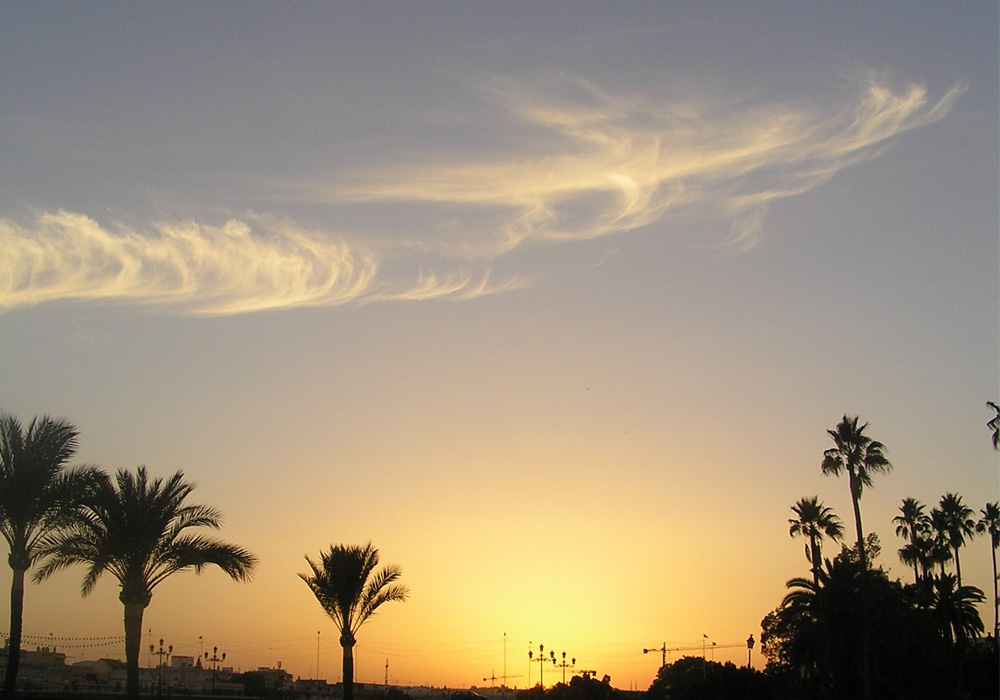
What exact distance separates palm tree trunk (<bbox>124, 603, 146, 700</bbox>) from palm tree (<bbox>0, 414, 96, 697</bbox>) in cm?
298

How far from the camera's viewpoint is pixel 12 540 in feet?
87.3

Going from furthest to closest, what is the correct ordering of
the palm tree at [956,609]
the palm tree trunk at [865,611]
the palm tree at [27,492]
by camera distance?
the palm tree at [956,609] → the palm tree trunk at [865,611] → the palm tree at [27,492]

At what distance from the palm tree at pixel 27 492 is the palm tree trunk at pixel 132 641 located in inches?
117

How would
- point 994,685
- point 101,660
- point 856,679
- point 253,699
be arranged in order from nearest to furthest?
point 856,679
point 253,699
point 994,685
point 101,660

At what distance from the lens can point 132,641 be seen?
1101 inches

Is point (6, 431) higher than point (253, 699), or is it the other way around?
point (6, 431)

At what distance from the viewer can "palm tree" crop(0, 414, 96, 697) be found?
26266mm

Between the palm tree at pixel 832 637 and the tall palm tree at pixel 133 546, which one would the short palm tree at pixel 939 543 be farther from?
the tall palm tree at pixel 133 546

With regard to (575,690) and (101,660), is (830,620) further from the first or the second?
(101,660)

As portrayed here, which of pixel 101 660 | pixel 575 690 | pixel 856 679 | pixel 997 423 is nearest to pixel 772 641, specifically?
pixel 856 679

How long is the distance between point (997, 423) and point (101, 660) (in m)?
110

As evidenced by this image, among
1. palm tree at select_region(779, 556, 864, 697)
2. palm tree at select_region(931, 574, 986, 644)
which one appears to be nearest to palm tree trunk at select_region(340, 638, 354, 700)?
palm tree at select_region(779, 556, 864, 697)

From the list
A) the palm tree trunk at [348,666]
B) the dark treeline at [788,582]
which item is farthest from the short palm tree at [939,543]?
the palm tree trunk at [348,666]

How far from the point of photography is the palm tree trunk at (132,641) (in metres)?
27.9
